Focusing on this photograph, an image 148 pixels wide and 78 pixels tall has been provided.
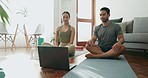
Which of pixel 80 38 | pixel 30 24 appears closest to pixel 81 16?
pixel 80 38

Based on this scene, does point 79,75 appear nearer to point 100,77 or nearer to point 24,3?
point 100,77

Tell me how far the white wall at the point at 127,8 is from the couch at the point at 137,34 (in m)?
0.77

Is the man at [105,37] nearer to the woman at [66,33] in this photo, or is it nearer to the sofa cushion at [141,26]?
the woman at [66,33]

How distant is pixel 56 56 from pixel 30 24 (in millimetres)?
3786

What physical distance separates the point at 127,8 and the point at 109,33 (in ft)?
9.38

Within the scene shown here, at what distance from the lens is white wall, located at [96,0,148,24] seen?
476 centimetres

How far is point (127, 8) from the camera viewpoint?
5199 millimetres

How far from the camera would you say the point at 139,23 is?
400 cm

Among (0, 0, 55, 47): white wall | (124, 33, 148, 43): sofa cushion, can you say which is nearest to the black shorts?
(124, 33, 148, 43): sofa cushion

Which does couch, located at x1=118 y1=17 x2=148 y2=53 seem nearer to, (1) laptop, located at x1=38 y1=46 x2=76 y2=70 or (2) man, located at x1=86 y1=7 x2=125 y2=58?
(2) man, located at x1=86 y1=7 x2=125 y2=58

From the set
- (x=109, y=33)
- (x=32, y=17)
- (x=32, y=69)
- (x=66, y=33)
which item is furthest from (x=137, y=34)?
(x=32, y=17)

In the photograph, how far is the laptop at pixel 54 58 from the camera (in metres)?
2.01

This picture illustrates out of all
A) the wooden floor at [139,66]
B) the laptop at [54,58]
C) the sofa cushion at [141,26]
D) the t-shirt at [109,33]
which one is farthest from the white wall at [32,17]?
the laptop at [54,58]

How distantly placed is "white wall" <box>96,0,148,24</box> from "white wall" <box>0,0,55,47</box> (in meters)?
1.90
